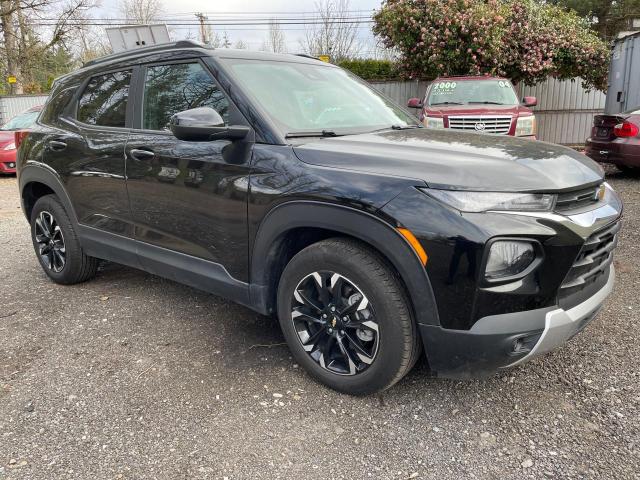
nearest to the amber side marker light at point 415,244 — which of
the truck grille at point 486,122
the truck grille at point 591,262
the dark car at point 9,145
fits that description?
the truck grille at point 591,262

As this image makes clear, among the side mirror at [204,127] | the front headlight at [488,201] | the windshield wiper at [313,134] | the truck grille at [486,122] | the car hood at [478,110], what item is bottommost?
the truck grille at [486,122]

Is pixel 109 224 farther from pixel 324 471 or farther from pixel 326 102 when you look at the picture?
pixel 324 471

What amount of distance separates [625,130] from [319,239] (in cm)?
698

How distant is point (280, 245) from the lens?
2.71 m

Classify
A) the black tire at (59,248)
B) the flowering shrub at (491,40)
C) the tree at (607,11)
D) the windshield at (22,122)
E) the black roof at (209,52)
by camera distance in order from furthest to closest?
the tree at (607,11)
the flowering shrub at (491,40)
the windshield at (22,122)
the black tire at (59,248)
the black roof at (209,52)

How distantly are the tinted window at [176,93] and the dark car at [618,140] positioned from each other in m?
6.99

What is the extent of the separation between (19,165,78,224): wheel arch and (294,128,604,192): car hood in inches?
91.6

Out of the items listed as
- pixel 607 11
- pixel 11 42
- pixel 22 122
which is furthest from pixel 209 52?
pixel 607 11

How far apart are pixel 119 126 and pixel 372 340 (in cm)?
235

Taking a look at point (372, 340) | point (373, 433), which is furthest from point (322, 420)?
point (372, 340)

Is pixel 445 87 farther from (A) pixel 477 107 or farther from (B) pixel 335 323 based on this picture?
(B) pixel 335 323

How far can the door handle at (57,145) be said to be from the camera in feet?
12.9

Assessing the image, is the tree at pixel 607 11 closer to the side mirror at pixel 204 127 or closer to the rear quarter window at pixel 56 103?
the rear quarter window at pixel 56 103

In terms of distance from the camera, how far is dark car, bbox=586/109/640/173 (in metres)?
7.62
